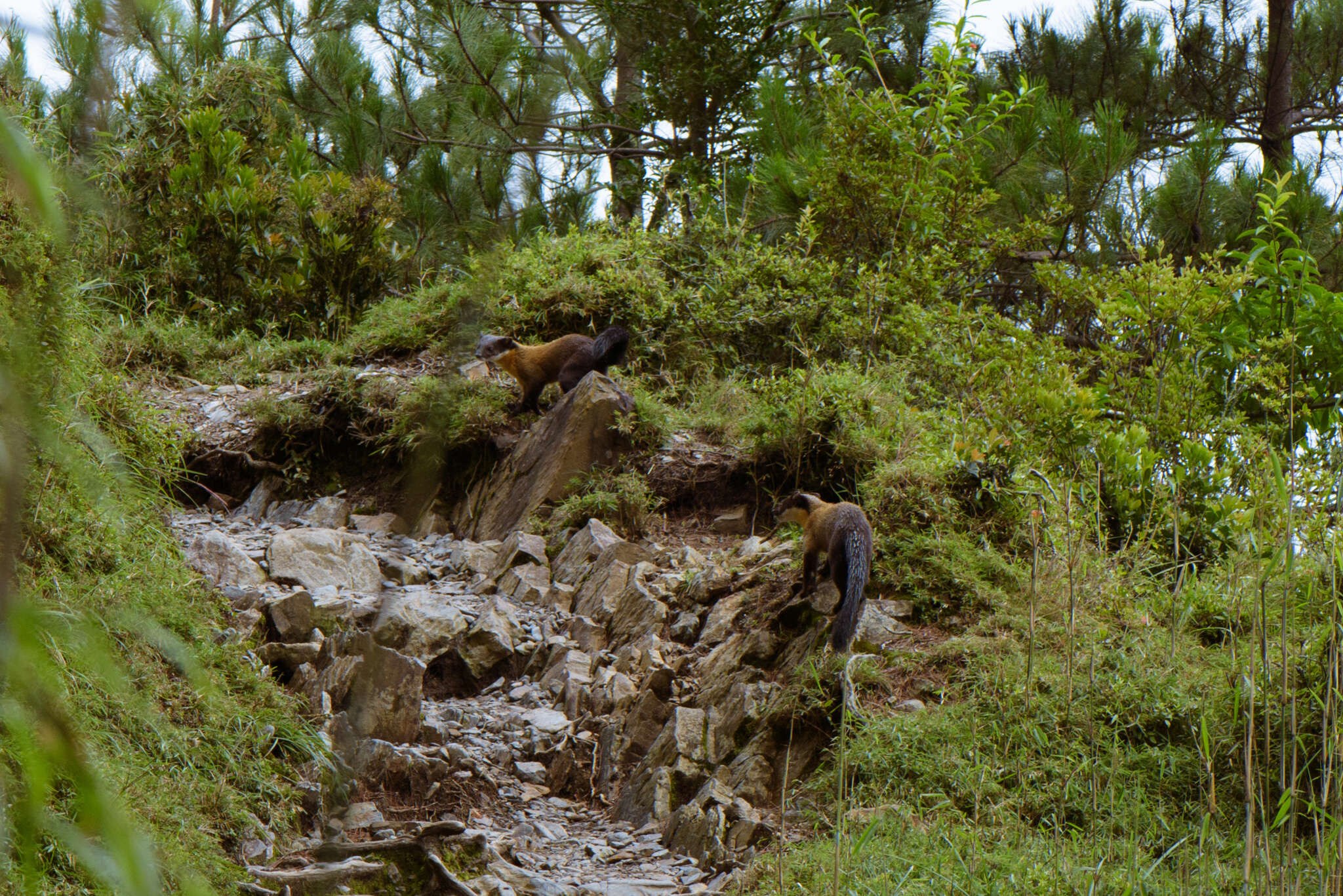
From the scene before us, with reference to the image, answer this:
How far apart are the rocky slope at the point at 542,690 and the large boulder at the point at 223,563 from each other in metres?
0.01

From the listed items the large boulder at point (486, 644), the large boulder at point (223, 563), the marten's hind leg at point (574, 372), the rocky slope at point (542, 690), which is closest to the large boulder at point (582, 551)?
the rocky slope at point (542, 690)

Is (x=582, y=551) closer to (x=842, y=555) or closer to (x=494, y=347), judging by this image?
(x=494, y=347)

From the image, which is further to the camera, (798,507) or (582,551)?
(582,551)

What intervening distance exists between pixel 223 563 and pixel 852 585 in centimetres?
298

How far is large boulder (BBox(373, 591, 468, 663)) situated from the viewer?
172 inches

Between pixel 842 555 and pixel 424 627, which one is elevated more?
pixel 842 555

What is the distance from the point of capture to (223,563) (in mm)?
4652

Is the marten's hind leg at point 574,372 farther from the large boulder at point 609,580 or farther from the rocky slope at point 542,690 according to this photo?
the large boulder at point 609,580

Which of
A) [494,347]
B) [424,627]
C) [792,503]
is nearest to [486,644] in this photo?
[424,627]

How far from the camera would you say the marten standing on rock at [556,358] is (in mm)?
5945

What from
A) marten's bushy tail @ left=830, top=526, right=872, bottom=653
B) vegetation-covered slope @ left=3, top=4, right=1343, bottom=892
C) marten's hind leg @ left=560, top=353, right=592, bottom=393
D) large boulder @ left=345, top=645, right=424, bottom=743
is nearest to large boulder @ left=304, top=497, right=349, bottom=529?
vegetation-covered slope @ left=3, top=4, right=1343, bottom=892

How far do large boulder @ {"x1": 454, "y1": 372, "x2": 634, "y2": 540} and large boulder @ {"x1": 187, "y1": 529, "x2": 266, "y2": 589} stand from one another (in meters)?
1.36

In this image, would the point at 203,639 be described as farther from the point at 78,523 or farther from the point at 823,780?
the point at 823,780

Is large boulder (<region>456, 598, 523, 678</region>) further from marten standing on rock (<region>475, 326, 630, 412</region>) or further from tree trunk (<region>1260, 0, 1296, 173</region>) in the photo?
tree trunk (<region>1260, 0, 1296, 173</region>)
